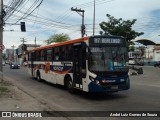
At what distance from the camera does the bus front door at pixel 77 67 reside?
14.4 m

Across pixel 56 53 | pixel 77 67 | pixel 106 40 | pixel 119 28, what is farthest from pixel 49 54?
pixel 119 28

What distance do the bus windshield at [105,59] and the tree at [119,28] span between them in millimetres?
34289

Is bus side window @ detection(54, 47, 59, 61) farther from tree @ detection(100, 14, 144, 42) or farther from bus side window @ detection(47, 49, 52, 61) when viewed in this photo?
tree @ detection(100, 14, 144, 42)

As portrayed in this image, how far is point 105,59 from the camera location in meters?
13.4

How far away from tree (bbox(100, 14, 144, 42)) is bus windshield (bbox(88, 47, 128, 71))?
34289mm

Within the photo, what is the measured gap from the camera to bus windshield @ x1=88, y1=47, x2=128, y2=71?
13.3 m

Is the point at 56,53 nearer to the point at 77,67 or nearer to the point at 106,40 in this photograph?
the point at 77,67

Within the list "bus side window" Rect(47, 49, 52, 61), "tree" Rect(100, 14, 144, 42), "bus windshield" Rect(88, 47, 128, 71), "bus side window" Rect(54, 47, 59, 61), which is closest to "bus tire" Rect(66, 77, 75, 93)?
"bus side window" Rect(54, 47, 59, 61)

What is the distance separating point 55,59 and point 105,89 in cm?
595

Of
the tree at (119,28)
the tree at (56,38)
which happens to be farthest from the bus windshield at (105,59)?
the tree at (56,38)

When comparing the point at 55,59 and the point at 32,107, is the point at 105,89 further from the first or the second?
the point at 55,59

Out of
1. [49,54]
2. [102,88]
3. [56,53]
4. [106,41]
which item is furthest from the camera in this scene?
[49,54]

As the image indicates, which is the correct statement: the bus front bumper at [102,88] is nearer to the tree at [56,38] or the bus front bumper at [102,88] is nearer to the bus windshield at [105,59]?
the bus windshield at [105,59]

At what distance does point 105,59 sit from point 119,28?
35246 mm
